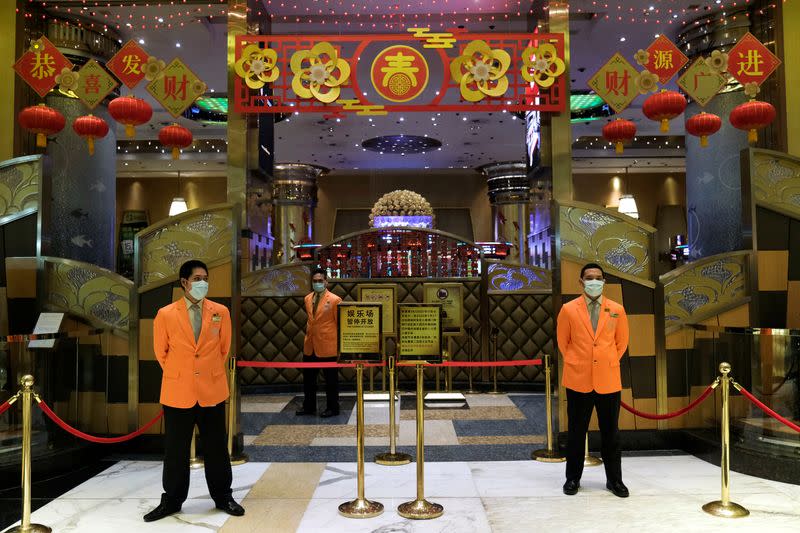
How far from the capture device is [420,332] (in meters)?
3.86

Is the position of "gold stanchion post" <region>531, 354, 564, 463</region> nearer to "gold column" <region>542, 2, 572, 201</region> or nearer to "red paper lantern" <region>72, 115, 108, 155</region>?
"gold column" <region>542, 2, 572, 201</region>

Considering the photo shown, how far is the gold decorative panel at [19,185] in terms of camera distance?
16.3 ft

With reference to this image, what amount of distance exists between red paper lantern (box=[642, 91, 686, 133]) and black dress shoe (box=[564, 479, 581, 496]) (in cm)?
352

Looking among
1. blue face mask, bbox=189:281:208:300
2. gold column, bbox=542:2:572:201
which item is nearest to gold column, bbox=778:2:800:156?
gold column, bbox=542:2:572:201

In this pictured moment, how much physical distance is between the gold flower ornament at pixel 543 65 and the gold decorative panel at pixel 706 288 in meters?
2.33

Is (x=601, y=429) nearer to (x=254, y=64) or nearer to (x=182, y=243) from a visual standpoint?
(x=182, y=243)

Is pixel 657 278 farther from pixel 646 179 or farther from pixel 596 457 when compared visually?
pixel 646 179

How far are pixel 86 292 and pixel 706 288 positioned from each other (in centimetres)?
523

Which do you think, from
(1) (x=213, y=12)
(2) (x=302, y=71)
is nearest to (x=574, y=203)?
(2) (x=302, y=71)

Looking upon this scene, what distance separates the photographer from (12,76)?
701 centimetres

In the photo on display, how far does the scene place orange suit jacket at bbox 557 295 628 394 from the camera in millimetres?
3785

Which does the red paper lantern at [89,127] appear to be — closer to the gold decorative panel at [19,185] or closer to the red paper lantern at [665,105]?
the gold decorative panel at [19,185]

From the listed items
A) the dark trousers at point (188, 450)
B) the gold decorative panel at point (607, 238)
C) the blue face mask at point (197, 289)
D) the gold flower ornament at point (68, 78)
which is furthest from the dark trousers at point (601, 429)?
the gold flower ornament at point (68, 78)

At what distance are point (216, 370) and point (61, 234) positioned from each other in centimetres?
473
